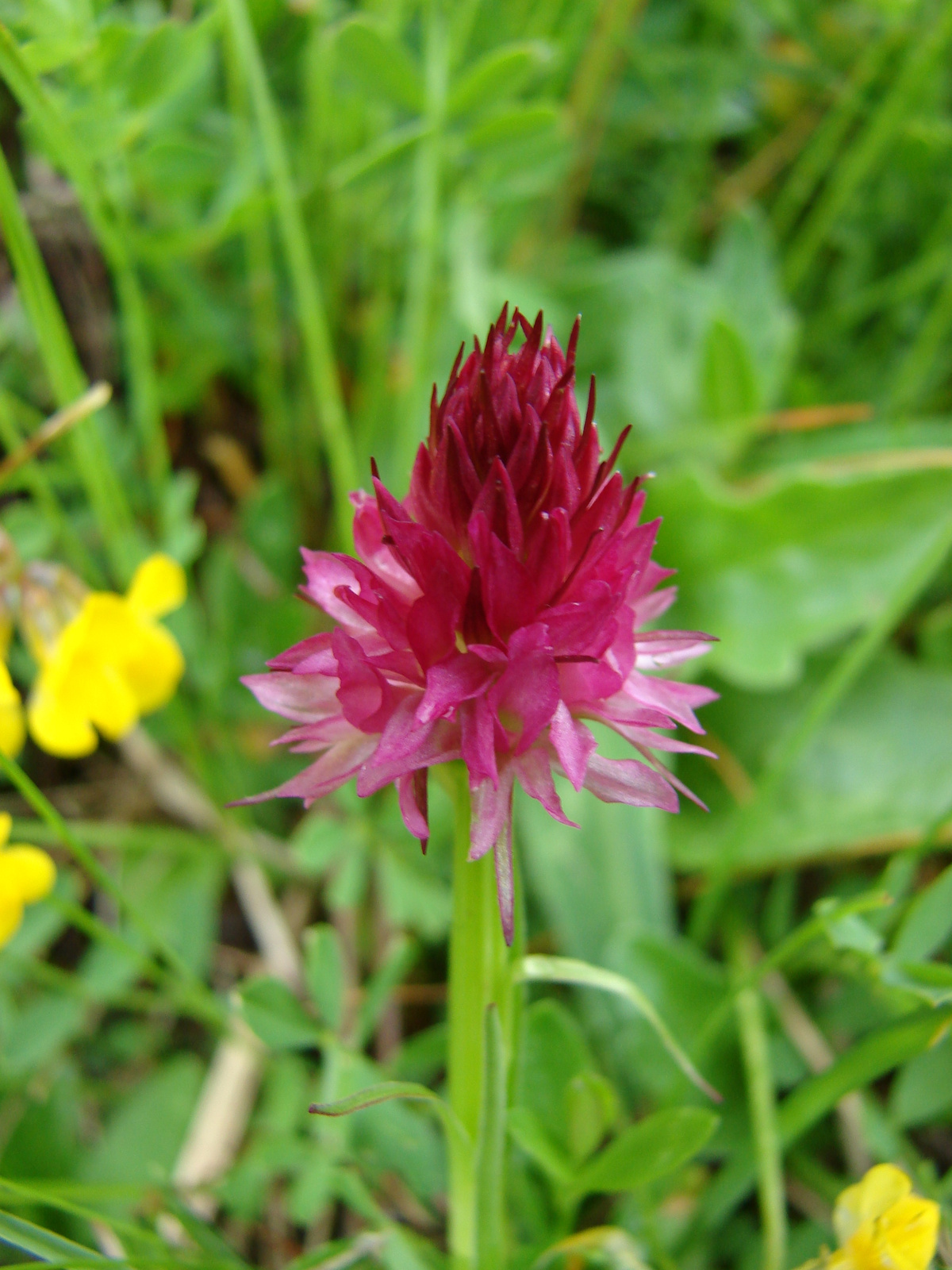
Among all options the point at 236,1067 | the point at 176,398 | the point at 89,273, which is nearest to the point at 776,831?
the point at 236,1067

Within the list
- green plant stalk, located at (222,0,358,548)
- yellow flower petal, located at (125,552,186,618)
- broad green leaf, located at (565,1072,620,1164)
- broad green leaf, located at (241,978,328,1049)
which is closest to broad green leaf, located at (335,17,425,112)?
green plant stalk, located at (222,0,358,548)

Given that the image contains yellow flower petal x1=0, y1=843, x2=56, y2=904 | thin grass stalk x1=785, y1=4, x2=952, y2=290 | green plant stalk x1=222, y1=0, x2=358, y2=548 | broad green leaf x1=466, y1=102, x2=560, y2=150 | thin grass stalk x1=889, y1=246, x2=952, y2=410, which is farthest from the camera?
thin grass stalk x1=889, y1=246, x2=952, y2=410

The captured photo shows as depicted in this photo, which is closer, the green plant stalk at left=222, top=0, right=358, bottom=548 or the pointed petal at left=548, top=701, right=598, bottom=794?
the pointed petal at left=548, top=701, right=598, bottom=794

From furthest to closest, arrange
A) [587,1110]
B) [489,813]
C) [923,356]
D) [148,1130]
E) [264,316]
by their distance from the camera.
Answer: [923,356] → [264,316] → [148,1130] → [587,1110] → [489,813]

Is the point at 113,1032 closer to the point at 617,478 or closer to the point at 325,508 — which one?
the point at 325,508

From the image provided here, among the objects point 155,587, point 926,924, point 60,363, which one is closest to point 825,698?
point 926,924

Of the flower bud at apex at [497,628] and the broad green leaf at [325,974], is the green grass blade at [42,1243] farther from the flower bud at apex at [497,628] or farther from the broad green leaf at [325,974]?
the flower bud at apex at [497,628]

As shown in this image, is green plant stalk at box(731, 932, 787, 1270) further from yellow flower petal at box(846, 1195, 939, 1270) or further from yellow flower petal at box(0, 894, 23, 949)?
yellow flower petal at box(0, 894, 23, 949)

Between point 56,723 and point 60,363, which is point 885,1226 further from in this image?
point 60,363
